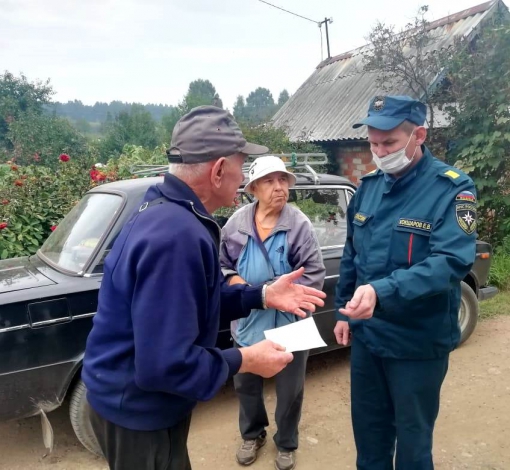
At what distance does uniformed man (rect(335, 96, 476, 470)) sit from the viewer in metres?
2.01

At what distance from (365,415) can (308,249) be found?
0.95 metres

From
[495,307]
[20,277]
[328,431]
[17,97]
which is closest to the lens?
[20,277]

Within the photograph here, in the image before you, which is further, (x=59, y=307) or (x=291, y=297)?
(x=59, y=307)

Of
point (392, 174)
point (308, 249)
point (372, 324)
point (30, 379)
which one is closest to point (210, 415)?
point (30, 379)

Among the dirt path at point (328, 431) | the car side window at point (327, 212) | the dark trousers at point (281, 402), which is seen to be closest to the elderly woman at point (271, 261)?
the dark trousers at point (281, 402)

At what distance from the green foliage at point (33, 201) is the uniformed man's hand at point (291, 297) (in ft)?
11.6

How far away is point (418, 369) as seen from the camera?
86.9 inches

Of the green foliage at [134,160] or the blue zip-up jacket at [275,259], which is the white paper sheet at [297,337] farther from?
the green foliage at [134,160]

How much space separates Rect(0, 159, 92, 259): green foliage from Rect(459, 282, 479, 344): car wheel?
13.3 ft

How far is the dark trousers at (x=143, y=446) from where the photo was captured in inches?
61.9

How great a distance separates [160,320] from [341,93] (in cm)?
1125

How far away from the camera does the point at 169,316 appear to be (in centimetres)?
131

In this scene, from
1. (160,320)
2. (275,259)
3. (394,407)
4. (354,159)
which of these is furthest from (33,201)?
(354,159)

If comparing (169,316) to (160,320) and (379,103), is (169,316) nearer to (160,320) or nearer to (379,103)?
(160,320)
